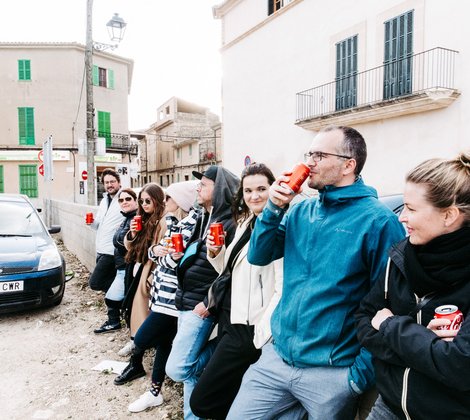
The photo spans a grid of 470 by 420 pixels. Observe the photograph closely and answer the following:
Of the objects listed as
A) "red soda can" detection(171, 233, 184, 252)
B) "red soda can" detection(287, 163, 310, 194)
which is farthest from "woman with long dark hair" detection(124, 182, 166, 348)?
"red soda can" detection(287, 163, 310, 194)

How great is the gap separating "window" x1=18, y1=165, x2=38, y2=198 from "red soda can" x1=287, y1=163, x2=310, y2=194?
89.8 ft

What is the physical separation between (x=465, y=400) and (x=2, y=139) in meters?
29.4

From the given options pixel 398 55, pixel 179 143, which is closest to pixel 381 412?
pixel 398 55

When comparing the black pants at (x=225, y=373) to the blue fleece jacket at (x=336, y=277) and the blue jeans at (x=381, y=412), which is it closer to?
the blue fleece jacket at (x=336, y=277)

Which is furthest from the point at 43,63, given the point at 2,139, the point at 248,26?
the point at 248,26

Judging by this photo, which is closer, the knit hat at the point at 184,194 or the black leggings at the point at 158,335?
the black leggings at the point at 158,335

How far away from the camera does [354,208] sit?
1.76 metres

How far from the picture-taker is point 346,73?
1468 cm

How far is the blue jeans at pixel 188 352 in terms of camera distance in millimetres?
2689

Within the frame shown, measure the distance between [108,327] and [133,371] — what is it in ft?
4.36

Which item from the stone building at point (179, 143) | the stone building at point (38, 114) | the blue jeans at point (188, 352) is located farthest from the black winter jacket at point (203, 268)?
the stone building at point (179, 143)

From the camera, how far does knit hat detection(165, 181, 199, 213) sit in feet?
11.7

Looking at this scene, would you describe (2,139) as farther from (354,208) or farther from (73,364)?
(354,208)

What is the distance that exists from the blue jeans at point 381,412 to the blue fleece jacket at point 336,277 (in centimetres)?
10
